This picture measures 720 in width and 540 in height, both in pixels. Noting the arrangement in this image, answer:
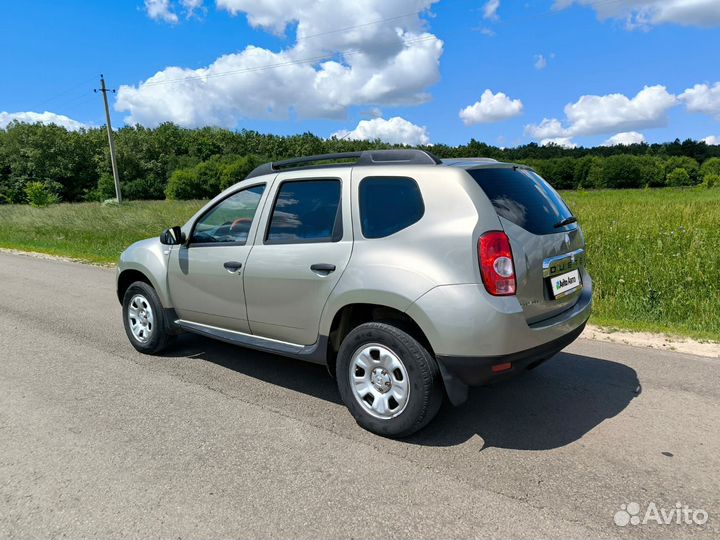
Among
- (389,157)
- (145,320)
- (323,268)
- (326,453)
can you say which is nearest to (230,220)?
(323,268)

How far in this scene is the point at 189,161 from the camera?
8900cm

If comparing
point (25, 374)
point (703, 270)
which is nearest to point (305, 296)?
point (25, 374)

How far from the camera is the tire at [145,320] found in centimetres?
495

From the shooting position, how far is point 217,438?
132 inches

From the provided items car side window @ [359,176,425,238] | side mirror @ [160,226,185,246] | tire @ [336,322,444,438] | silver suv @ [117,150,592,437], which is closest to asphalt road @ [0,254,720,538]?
tire @ [336,322,444,438]

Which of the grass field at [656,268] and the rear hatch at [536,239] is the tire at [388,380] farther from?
the grass field at [656,268]

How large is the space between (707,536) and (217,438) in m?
2.79

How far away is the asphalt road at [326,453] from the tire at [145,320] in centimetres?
27

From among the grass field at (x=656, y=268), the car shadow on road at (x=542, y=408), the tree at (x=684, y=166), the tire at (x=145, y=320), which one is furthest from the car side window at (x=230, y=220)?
the tree at (x=684, y=166)

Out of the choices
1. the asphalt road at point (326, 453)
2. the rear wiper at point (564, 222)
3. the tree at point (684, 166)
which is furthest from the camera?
the tree at point (684, 166)

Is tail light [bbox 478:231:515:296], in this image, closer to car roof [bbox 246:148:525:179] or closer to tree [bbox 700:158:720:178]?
car roof [bbox 246:148:525:179]

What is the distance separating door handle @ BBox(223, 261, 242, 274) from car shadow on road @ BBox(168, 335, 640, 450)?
3.45 ft

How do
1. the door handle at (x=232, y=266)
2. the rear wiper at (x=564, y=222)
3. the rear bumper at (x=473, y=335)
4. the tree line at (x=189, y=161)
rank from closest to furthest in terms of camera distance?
the rear bumper at (x=473, y=335) → the rear wiper at (x=564, y=222) → the door handle at (x=232, y=266) → the tree line at (x=189, y=161)

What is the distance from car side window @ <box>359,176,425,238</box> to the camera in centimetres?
327
